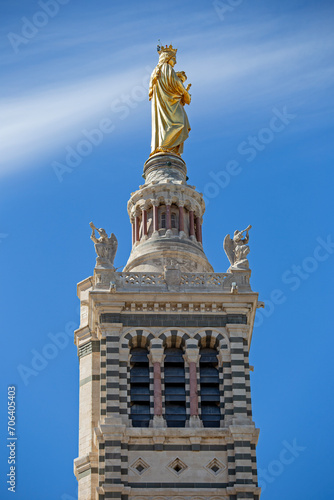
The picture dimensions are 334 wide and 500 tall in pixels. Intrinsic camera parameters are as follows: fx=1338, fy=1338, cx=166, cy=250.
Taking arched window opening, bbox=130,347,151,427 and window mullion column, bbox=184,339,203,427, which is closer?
window mullion column, bbox=184,339,203,427

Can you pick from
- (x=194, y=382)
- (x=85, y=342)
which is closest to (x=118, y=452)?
(x=194, y=382)

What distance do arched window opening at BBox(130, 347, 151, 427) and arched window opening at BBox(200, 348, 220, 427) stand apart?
88.7 inches

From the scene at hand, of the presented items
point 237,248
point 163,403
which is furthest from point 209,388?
point 237,248

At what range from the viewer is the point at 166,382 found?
54406 millimetres

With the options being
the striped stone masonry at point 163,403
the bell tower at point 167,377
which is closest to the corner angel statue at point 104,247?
the bell tower at point 167,377

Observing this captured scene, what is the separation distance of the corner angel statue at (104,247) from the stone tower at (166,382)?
128mm

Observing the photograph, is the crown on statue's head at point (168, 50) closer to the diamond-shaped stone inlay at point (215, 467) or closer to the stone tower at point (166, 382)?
the stone tower at point (166, 382)

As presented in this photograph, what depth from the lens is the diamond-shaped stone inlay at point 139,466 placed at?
51.8 meters

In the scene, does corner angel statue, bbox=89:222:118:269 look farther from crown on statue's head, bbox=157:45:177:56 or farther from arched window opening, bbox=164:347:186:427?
crown on statue's head, bbox=157:45:177:56

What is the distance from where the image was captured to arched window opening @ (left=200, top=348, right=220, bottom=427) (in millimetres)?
53750

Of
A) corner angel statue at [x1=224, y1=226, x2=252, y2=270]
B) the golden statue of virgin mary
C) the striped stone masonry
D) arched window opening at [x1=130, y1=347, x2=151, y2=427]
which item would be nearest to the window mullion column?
the striped stone masonry

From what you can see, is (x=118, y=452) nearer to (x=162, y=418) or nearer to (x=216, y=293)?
(x=162, y=418)

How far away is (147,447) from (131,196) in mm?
15091

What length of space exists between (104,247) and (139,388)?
22.0 feet
